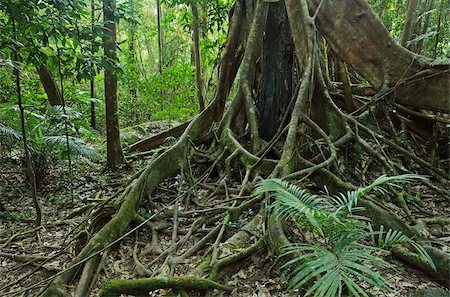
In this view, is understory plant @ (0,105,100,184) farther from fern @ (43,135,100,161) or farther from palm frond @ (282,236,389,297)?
palm frond @ (282,236,389,297)

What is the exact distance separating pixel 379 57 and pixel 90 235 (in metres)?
3.74

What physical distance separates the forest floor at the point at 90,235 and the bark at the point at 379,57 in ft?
3.63

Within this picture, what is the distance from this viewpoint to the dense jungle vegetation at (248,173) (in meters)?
2.46

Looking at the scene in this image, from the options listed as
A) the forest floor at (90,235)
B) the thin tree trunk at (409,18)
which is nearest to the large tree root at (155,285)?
the forest floor at (90,235)

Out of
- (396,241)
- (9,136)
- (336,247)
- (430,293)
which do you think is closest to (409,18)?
(430,293)

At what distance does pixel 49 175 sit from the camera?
5.64 meters

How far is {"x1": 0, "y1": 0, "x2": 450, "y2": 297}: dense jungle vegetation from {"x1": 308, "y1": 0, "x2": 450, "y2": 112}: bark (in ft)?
0.05

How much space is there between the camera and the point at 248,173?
12.0ft

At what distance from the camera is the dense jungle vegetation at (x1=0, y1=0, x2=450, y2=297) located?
2461 millimetres

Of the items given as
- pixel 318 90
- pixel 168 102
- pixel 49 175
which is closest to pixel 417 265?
pixel 318 90

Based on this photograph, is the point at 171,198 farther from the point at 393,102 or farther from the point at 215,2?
the point at 215,2

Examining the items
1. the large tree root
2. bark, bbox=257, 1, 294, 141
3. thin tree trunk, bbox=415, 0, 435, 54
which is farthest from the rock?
thin tree trunk, bbox=415, 0, 435, 54

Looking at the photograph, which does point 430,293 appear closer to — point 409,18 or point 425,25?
point 409,18

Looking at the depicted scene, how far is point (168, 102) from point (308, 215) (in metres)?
7.12
